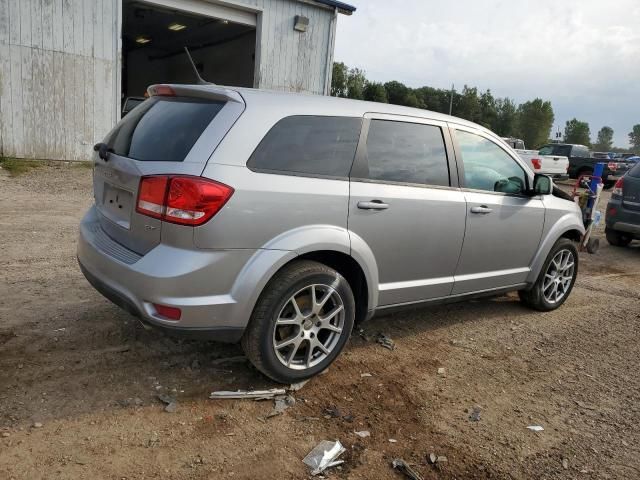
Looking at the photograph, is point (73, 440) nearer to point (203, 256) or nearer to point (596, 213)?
point (203, 256)

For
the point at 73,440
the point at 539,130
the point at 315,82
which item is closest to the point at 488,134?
the point at 73,440

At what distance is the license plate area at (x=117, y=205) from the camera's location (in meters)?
3.06

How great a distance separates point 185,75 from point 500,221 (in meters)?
24.1

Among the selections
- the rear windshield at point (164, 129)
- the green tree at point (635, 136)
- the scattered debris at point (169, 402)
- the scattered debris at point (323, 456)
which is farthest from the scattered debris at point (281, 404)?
the green tree at point (635, 136)

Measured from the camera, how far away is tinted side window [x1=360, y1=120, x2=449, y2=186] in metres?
3.58

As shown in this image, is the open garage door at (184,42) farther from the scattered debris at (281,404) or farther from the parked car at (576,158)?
the parked car at (576,158)

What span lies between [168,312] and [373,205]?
1446 millimetres

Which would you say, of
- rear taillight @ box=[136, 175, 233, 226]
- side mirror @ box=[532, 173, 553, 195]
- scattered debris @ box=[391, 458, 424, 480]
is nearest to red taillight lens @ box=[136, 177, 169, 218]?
rear taillight @ box=[136, 175, 233, 226]

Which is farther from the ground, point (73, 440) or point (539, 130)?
point (539, 130)

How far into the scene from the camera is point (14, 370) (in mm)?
3176

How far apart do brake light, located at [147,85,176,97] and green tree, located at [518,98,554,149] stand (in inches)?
3727

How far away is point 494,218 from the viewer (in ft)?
14.0

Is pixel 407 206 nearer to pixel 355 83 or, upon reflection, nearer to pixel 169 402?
pixel 169 402

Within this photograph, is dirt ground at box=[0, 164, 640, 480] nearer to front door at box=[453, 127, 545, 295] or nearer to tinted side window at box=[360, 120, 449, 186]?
front door at box=[453, 127, 545, 295]
